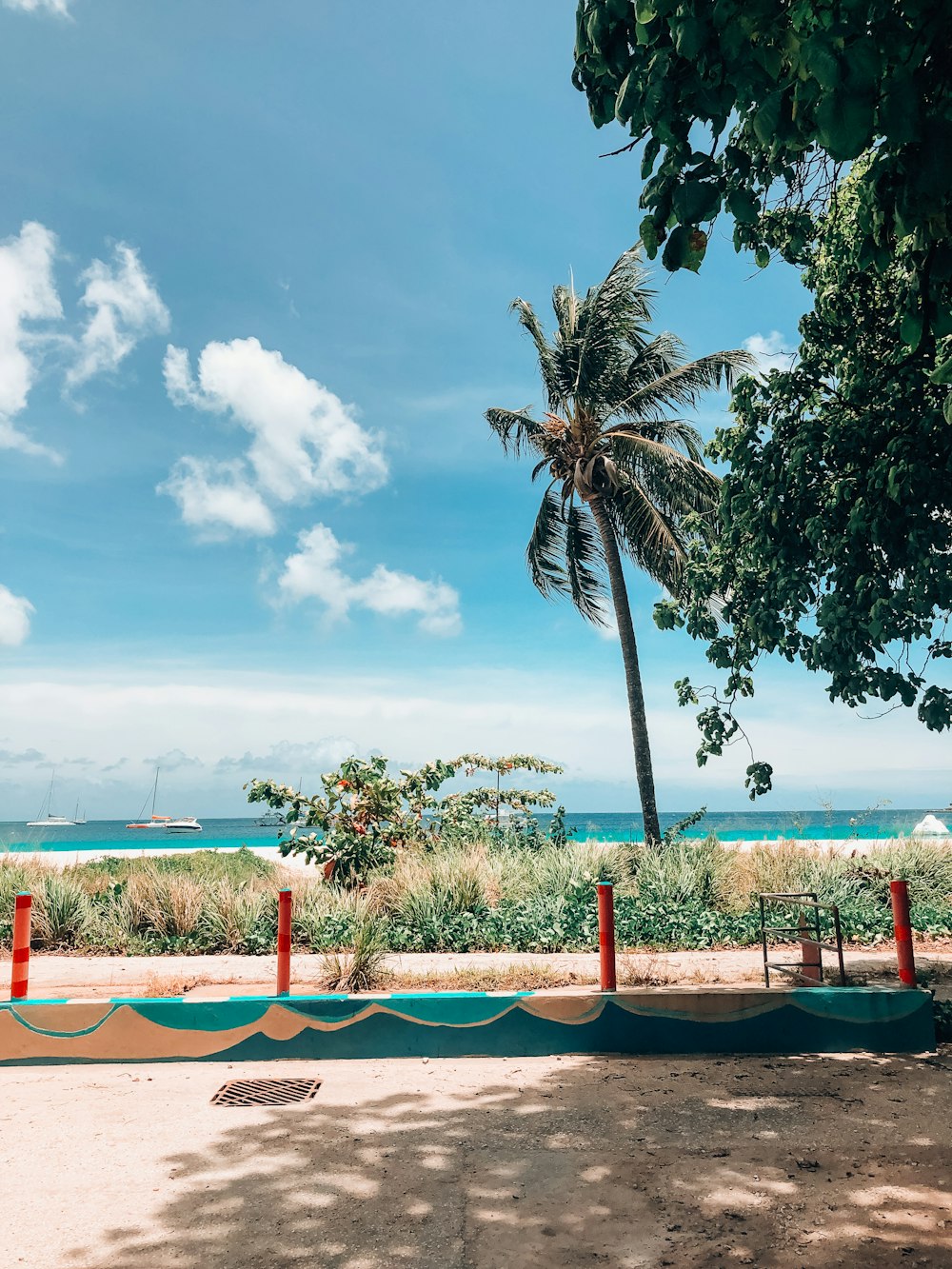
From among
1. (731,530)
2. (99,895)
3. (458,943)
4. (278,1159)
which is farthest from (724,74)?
(99,895)

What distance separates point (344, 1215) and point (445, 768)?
10.6m

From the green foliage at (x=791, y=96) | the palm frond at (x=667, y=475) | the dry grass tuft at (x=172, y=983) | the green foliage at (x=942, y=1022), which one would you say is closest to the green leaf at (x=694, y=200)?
the green foliage at (x=791, y=96)

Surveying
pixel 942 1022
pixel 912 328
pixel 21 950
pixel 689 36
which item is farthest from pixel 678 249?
pixel 21 950

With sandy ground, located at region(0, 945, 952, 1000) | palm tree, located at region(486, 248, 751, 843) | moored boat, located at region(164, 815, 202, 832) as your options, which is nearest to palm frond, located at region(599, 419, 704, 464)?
palm tree, located at region(486, 248, 751, 843)

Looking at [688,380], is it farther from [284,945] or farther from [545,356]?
[284,945]

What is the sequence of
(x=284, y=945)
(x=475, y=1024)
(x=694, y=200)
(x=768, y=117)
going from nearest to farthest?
(x=768, y=117)
(x=694, y=200)
(x=475, y=1024)
(x=284, y=945)

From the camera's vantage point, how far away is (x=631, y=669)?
16.2m

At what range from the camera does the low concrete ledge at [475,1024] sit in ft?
21.2

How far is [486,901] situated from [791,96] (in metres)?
10.0

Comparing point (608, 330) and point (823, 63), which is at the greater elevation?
point (608, 330)

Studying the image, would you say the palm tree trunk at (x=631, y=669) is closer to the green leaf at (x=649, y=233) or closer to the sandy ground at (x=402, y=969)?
the sandy ground at (x=402, y=969)

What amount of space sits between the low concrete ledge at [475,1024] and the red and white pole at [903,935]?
16 centimetres

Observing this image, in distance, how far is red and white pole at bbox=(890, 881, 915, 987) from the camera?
6.70 metres

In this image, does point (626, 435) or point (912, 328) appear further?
point (626, 435)
